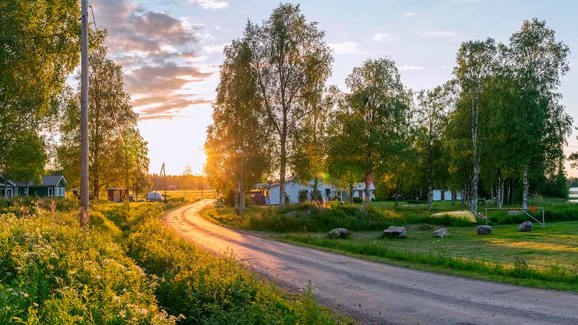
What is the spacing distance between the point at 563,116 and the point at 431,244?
113 feet

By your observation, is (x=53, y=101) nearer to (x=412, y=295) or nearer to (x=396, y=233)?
(x=396, y=233)

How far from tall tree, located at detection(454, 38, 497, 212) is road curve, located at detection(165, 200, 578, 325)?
1499 inches

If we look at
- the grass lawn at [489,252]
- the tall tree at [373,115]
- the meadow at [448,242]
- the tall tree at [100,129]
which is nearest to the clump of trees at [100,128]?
the tall tree at [100,129]

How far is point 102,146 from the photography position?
56938mm

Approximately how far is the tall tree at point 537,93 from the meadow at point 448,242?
7241mm

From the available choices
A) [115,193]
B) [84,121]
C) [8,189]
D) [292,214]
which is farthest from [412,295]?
[115,193]

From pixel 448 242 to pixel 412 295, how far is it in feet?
55.2

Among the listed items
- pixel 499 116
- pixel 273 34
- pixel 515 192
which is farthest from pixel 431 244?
pixel 515 192

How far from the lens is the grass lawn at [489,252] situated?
15805 mm

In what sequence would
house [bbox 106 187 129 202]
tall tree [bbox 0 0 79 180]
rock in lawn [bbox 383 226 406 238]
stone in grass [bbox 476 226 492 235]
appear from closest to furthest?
tall tree [bbox 0 0 79 180] < rock in lawn [bbox 383 226 406 238] < stone in grass [bbox 476 226 492 235] < house [bbox 106 187 129 202]

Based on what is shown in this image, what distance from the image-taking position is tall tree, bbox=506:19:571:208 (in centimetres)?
5141

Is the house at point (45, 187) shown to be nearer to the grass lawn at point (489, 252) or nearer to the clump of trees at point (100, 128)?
the clump of trees at point (100, 128)

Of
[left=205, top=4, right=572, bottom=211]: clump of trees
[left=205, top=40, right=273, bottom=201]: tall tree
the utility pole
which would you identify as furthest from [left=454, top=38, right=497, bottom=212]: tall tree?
the utility pole

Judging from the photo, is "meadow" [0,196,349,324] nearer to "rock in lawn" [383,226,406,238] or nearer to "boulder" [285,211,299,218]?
"rock in lawn" [383,226,406,238]
